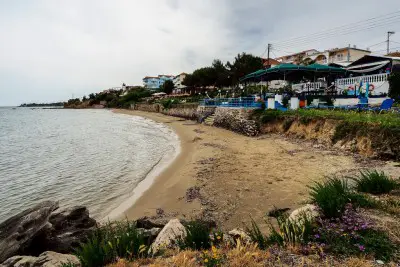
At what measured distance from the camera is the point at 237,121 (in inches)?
1008

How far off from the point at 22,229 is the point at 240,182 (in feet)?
23.4

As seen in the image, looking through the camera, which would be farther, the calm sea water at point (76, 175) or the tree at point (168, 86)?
the tree at point (168, 86)

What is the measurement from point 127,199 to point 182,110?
42753 mm

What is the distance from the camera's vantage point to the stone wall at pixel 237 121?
883 inches

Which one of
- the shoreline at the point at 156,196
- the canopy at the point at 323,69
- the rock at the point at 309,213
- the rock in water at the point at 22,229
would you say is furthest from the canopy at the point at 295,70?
the rock in water at the point at 22,229

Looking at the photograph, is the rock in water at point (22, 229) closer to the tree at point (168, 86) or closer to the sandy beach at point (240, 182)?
the sandy beach at point (240, 182)

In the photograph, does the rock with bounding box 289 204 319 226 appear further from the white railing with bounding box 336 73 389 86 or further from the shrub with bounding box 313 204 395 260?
the white railing with bounding box 336 73 389 86

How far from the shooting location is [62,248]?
5.83m

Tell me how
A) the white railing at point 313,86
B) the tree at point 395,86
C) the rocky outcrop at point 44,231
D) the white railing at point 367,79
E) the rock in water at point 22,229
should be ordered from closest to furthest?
the rock in water at point 22,229, the rocky outcrop at point 44,231, the tree at point 395,86, the white railing at point 367,79, the white railing at point 313,86

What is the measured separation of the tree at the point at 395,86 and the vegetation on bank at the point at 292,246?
17.8 metres

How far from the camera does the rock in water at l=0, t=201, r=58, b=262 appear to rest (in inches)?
216

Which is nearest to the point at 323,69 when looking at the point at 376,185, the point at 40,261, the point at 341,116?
the point at 341,116

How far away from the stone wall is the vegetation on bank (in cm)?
1763

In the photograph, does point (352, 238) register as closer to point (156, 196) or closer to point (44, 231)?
point (44, 231)
